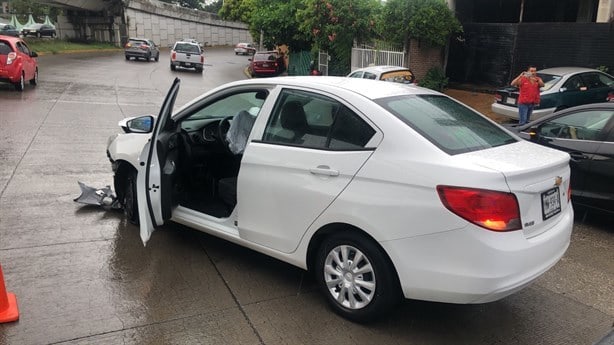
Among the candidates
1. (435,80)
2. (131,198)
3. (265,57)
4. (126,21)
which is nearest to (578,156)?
(131,198)

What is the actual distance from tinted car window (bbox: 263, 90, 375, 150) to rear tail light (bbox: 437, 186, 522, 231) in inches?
29.3

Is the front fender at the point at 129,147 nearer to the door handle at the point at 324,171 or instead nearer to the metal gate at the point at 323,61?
the door handle at the point at 324,171

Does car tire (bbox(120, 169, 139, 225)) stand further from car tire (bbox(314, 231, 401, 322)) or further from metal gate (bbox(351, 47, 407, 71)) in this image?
metal gate (bbox(351, 47, 407, 71))

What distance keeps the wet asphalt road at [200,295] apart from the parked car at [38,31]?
173 ft

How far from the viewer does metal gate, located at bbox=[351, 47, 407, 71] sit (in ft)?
69.1

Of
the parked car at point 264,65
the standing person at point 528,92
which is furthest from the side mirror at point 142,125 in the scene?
the parked car at point 264,65

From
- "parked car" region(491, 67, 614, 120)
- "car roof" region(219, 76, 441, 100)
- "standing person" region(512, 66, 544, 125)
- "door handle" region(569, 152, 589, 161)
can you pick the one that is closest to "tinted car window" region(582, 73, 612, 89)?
"parked car" region(491, 67, 614, 120)

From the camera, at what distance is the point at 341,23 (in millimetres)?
23594

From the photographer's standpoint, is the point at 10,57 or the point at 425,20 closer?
the point at 10,57

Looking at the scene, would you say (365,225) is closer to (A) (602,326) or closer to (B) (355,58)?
(A) (602,326)

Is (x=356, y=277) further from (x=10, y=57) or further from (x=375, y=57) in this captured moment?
(x=375, y=57)

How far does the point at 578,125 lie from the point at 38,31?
187 ft

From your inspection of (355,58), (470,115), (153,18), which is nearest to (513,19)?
(355,58)

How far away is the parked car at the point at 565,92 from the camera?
13016mm
